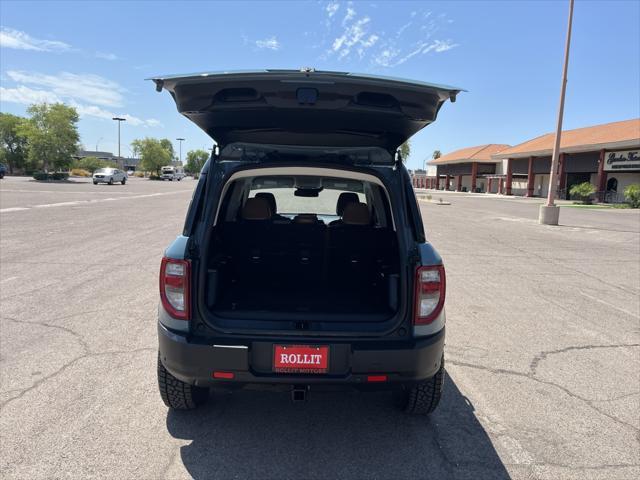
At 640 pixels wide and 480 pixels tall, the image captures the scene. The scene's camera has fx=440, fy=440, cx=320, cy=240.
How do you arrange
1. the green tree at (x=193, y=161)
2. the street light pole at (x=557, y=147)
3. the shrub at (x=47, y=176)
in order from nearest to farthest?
1. the street light pole at (x=557, y=147)
2. the shrub at (x=47, y=176)
3. the green tree at (x=193, y=161)

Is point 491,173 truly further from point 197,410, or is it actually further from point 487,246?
point 197,410

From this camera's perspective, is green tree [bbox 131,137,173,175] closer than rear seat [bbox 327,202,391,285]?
No

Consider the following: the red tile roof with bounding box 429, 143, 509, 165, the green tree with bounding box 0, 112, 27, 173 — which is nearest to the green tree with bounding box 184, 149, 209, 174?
the green tree with bounding box 0, 112, 27, 173

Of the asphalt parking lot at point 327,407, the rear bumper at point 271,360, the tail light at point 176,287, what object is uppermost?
the tail light at point 176,287

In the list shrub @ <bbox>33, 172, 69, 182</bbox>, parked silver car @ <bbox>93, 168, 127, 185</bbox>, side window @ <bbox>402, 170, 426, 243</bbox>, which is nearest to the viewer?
side window @ <bbox>402, 170, 426, 243</bbox>

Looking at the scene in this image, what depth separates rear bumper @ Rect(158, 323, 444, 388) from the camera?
243 cm

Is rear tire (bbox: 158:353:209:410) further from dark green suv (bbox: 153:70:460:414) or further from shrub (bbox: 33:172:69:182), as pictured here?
shrub (bbox: 33:172:69:182)

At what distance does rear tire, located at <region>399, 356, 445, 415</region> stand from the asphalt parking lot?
0.35 feet

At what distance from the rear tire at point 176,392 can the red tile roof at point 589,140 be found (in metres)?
40.9

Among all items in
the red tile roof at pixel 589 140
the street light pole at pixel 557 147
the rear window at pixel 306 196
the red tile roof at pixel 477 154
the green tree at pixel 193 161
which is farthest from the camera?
the green tree at pixel 193 161

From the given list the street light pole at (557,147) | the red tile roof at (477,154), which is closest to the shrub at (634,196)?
the street light pole at (557,147)

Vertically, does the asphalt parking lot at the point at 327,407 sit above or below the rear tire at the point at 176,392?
below

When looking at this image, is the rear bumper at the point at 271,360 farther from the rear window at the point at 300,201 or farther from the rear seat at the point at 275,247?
the rear window at the point at 300,201

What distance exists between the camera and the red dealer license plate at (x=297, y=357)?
244cm
